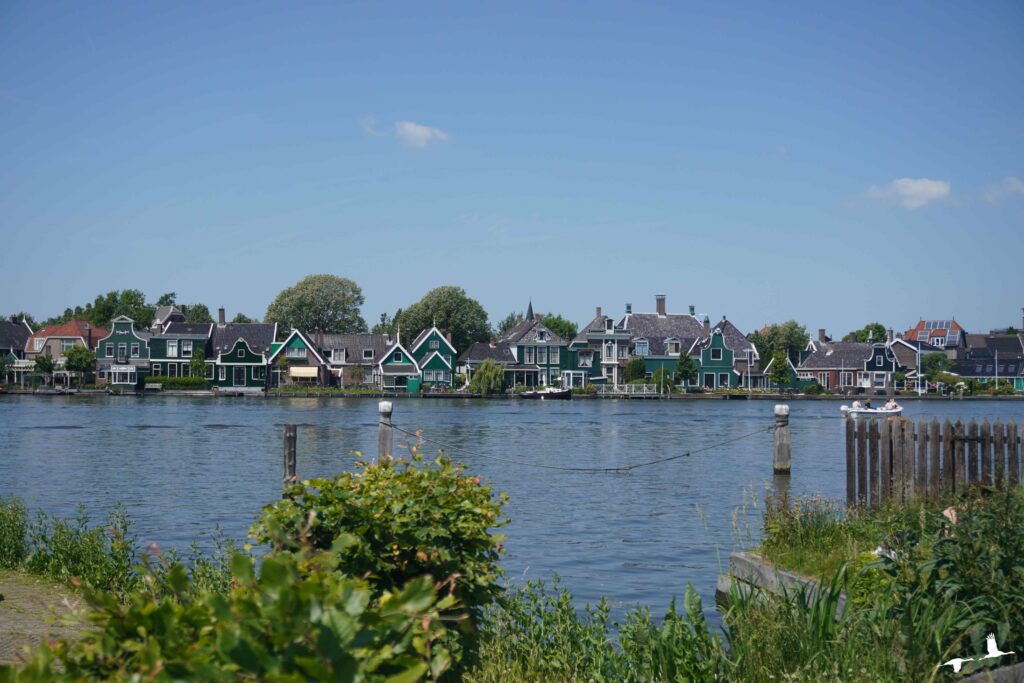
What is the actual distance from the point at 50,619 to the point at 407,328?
13207 cm

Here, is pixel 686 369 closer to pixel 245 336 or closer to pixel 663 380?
pixel 663 380

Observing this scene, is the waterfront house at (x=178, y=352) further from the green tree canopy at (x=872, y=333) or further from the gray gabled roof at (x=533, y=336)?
the green tree canopy at (x=872, y=333)

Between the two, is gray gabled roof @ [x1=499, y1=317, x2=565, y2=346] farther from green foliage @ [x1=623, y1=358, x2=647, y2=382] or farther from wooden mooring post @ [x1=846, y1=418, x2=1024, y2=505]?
wooden mooring post @ [x1=846, y1=418, x2=1024, y2=505]

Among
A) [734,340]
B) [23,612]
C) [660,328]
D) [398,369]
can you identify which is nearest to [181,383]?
[398,369]

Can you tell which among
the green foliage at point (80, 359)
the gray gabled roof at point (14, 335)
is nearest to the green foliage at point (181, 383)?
the green foliage at point (80, 359)

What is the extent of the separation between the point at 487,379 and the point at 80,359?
46.0m

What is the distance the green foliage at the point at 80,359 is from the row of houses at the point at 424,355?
1.06m

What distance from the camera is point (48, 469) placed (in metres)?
32.2

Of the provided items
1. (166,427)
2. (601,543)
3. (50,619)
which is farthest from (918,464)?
(166,427)

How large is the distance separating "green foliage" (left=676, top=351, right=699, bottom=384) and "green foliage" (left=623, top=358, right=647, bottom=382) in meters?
3.99

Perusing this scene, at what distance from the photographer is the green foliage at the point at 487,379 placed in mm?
107875

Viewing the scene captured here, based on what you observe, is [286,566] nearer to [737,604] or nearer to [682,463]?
[737,604]

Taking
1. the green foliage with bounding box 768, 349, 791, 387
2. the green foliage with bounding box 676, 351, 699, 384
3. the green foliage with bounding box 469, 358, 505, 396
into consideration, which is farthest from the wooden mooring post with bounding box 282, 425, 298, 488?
the green foliage with bounding box 768, 349, 791, 387

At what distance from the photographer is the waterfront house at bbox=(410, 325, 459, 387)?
112 meters
